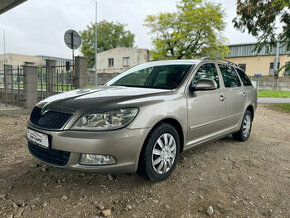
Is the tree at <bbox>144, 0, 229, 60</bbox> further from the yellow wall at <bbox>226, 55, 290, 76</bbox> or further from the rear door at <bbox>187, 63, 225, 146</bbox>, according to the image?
the rear door at <bbox>187, 63, 225, 146</bbox>

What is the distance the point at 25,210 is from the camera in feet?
7.13

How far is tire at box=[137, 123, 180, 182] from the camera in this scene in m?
2.52

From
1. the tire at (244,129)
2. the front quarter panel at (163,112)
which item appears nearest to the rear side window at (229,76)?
the tire at (244,129)

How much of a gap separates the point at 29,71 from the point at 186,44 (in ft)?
72.2

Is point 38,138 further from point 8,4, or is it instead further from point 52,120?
point 8,4

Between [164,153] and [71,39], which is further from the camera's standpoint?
[71,39]

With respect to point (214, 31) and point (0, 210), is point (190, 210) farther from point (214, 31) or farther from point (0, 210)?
point (214, 31)

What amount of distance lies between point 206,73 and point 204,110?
2.13ft

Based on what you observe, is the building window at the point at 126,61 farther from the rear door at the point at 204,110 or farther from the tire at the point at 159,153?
the tire at the point at 159,153

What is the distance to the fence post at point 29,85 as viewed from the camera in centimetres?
698

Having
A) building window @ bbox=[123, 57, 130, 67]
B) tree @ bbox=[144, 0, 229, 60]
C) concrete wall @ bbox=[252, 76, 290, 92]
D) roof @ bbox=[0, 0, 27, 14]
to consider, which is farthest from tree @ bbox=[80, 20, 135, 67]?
roof @ bbox=[0, 0, 27, 14]

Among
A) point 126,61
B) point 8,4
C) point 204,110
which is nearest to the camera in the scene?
point 204,110

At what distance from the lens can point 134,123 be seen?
2.33m

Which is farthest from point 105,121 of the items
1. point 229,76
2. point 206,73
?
point 229,76
